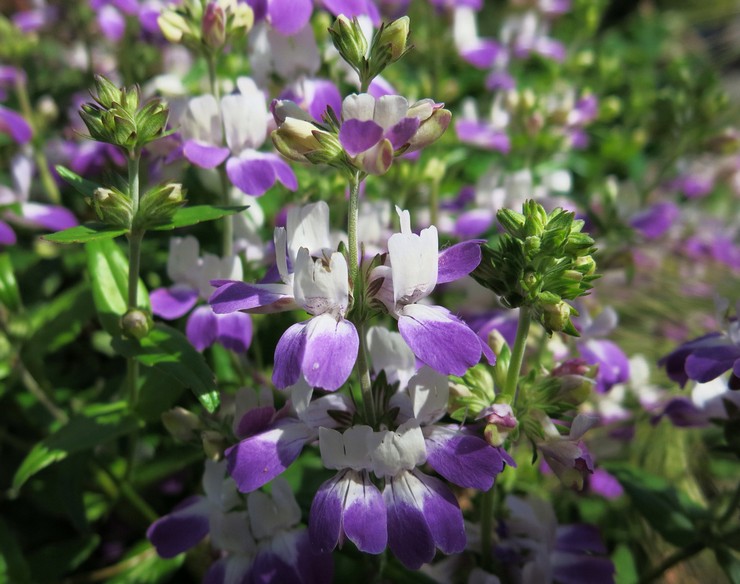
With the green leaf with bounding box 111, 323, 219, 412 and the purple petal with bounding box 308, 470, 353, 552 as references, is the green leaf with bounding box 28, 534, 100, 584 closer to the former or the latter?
the green leaf with bounding box 111, 323, 219, 412

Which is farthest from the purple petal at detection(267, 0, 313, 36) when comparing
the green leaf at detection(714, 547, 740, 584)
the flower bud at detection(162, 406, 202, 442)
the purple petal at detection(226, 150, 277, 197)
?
the green leaf at detection(714, 547, 740, 584)

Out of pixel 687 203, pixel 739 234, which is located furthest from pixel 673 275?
pixel 687 203

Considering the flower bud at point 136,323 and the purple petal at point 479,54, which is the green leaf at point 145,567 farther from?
the purple petal at point 479,54

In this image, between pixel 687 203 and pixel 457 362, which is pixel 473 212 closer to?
pixel 457 362

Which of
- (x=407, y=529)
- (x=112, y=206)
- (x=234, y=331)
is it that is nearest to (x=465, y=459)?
(x=407, y=529)

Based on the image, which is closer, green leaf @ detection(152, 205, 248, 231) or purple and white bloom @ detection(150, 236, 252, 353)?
green leaf @ detection(152, 205, 248, 231)

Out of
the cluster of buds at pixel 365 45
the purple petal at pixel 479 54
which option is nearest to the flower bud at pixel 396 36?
the cluster of buds at pixel 365 45
